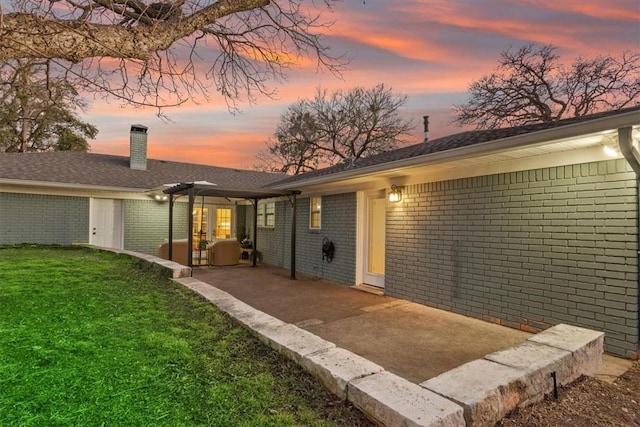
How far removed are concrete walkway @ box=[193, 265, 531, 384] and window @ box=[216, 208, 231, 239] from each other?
641 cm

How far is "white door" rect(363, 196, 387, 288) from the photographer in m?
7.85

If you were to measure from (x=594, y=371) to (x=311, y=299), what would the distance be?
4.20 meters

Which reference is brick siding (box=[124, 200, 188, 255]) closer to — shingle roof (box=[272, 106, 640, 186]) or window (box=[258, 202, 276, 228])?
window (box=[258, 202, 276, 228])

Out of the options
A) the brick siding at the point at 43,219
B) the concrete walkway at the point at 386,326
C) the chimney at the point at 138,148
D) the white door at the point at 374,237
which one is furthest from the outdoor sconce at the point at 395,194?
the chimney at the point at 138,148

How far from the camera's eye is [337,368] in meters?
2.45

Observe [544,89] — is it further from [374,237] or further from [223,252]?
[223,252]

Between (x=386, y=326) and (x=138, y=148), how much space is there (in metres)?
12.4

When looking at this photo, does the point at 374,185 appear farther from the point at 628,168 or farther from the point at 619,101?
the point at 619,101

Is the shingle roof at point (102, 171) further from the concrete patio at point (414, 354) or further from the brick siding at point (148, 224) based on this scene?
the concrete patio at point (414, 354)

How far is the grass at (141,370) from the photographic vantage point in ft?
6.77

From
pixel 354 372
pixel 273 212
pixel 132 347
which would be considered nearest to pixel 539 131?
pixel 354 372

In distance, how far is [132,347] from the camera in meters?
3.09

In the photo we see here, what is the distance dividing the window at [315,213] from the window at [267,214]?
2247mm

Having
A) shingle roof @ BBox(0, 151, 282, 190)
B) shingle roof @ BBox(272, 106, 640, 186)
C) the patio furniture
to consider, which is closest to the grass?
shingle roof @ BBox(272, 106, 640, 186)
